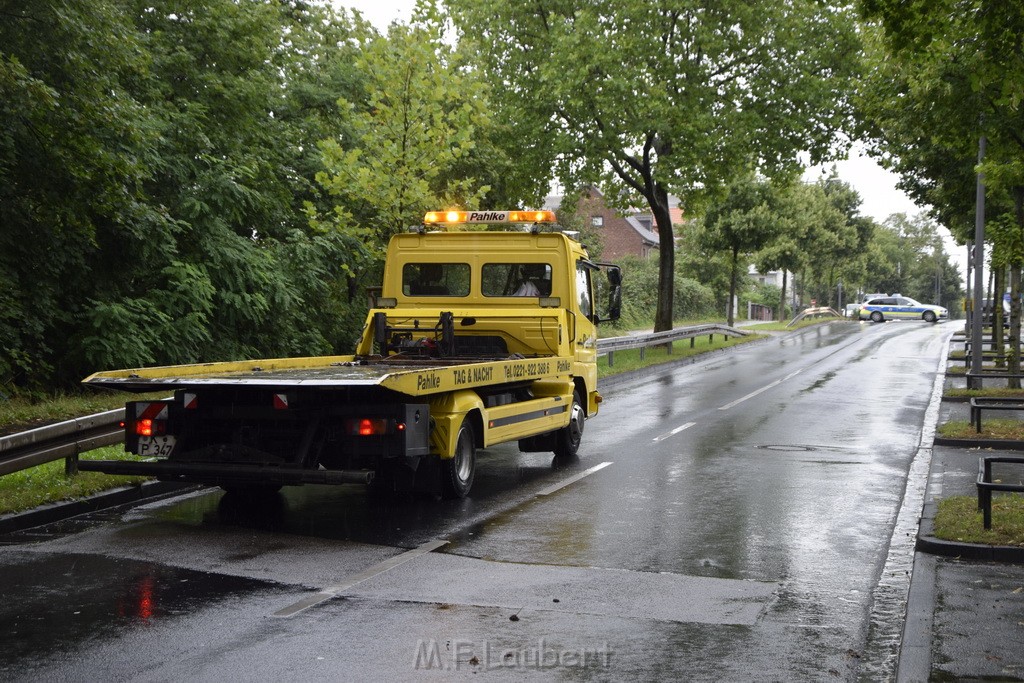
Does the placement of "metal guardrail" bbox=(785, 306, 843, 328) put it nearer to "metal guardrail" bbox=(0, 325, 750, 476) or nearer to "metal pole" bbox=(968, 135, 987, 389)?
"metal pole" bbox=(968, 135, 987, 389)

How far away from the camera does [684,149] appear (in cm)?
2977

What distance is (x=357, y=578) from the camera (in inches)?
293

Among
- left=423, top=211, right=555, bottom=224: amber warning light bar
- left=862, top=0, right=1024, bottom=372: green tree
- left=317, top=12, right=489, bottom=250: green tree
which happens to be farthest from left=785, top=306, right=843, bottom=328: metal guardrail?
left=423, top=211, right=555, bottom=224: amber warning light bar

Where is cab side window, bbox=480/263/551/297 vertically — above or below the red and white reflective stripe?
above

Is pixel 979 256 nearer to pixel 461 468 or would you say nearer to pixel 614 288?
pixel 614 288

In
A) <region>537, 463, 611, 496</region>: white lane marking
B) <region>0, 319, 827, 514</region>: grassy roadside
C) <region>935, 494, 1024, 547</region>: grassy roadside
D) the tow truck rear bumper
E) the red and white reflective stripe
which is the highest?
the red and white reflective stripe

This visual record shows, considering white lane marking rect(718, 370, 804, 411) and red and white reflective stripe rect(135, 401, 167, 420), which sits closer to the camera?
red and white reflective stripe rect(135, 401, 167, 420)

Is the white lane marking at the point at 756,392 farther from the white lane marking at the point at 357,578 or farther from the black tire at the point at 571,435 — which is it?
the white lane marking at the point at 357,578

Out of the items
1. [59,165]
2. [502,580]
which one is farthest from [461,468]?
[59,165]

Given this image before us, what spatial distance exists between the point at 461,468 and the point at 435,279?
357 cm

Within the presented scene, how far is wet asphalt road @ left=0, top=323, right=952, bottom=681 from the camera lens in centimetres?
568

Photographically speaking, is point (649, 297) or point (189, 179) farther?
point (649, 297)

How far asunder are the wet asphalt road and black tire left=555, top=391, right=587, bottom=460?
1.56ft

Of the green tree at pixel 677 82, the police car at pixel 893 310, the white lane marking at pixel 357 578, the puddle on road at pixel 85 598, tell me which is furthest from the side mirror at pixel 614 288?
the police car at pixel 893 310
